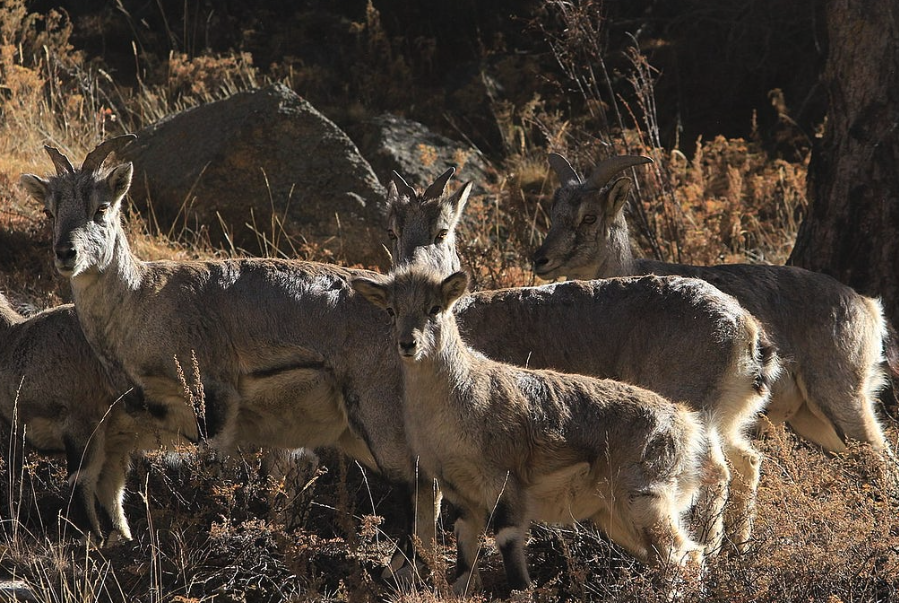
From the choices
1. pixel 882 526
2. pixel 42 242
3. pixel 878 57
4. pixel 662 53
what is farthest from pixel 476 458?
pixel 662 53

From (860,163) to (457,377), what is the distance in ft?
17.2

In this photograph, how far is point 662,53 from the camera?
16578 millimetres

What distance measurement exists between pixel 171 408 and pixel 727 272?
4.07m

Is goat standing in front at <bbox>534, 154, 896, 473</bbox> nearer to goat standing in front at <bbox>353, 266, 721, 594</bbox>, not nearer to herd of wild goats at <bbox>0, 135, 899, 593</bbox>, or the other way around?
herd of wild goats at <bbox>0, 135, 899, 593</bbox>

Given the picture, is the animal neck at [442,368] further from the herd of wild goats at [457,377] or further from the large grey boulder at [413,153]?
the large grey boulder at [413,153]

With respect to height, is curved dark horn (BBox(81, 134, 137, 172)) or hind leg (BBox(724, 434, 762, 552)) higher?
curved dark horn (BBox(81, 134, 137, 172))

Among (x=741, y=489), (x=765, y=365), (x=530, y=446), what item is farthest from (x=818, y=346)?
(x=530, y=446)

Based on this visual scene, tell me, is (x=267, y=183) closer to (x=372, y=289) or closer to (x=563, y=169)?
(x=563, y=169)

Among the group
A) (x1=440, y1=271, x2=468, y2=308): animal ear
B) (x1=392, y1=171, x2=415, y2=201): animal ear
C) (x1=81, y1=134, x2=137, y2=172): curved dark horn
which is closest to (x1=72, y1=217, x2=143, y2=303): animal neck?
(x1=81, y1=134, x2=137, y2=172): curved dark horn

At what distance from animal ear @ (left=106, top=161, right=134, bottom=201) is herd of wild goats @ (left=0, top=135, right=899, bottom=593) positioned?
2 cm

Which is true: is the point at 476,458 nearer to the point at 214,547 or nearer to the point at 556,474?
the point at 556,474

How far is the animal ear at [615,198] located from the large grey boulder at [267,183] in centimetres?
300

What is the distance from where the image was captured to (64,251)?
7340 mm

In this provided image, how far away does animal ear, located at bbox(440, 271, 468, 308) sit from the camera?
638cm
